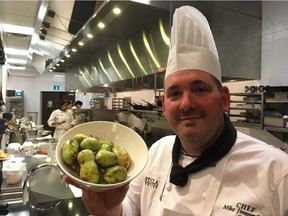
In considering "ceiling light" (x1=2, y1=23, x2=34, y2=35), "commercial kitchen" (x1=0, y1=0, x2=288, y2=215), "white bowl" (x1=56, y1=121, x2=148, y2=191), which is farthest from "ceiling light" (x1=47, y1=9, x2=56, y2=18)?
"white bowl" (x1=56, y1=121, x2=148, y2=191)

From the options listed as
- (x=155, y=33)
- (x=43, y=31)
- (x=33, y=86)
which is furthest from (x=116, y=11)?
(x=33, y=86)

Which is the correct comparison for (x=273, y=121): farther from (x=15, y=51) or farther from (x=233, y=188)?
(x=15, y=51)

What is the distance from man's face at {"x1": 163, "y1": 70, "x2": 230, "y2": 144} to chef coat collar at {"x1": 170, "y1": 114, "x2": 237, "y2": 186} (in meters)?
0.03

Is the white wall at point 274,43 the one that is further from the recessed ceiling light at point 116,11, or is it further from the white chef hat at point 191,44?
the white chef hat at point 191,44

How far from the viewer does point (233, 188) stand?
0.87 meters

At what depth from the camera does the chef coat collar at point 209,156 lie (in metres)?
0.93

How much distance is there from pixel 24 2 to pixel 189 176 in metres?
3.29

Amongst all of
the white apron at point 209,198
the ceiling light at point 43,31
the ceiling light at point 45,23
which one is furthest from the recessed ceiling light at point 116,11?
the ceiling light at point 43,31

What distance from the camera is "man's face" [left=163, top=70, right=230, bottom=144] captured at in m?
0.88

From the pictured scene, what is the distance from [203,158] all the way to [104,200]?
1.37 feet

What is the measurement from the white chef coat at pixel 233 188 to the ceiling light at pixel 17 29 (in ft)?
13.8

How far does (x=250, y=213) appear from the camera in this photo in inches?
31.3

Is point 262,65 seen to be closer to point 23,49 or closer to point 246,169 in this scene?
point 246,169

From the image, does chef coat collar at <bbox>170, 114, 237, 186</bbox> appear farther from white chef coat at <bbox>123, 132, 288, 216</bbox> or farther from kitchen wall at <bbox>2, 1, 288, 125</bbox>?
kitchen wall at <bbox>2, 1, 288, 125</bbox>
